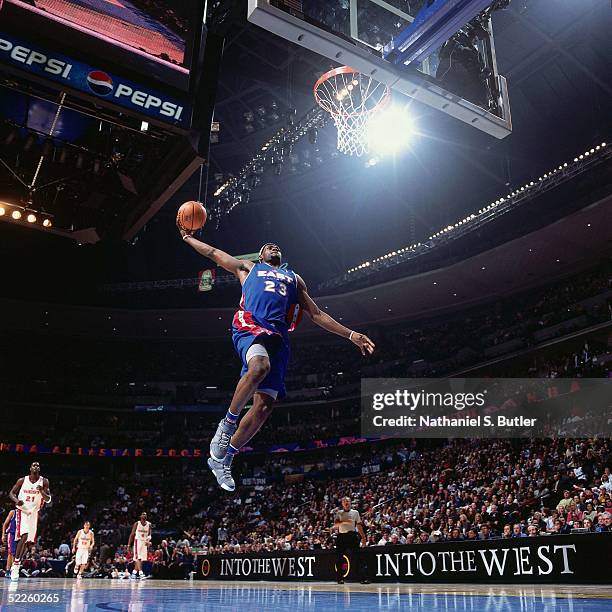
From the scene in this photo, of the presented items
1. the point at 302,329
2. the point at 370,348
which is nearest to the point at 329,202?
the point at 302,329

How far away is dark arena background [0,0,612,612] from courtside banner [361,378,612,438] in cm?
13

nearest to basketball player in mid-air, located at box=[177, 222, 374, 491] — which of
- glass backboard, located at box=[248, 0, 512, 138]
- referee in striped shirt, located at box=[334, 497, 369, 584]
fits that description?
glass backboard, located at box=[248, 0, 512, 138]

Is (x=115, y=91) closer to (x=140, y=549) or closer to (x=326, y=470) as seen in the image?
(x=140, y=549)

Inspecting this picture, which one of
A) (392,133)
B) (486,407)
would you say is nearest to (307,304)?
(392,133)

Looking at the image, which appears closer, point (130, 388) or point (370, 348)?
point (370, 348)

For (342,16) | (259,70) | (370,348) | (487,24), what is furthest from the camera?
(259,70)

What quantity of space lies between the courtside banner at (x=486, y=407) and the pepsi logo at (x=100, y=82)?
15.8m

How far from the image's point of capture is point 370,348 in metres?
5.16

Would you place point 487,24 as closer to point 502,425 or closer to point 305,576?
point 305,576

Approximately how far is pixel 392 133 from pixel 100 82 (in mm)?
14307

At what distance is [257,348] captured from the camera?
467cm

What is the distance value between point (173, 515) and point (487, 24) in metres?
24.8

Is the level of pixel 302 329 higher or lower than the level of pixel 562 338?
higher

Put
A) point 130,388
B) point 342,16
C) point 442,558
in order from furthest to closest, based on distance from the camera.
A: point 130,388
point 442,558
point 342,16
